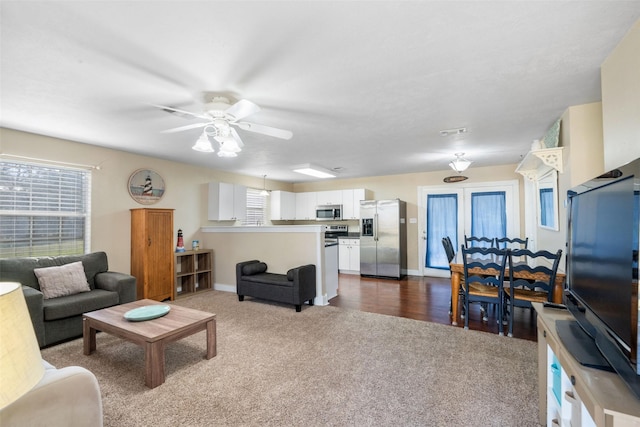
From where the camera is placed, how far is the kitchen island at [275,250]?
4.41 m

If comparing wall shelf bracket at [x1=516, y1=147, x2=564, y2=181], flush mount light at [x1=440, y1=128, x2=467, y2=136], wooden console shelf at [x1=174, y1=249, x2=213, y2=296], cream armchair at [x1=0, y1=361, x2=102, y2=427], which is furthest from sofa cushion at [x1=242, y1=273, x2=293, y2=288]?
wall shelf bracket at [x1=516, y1=147, x2=564, y2=181]

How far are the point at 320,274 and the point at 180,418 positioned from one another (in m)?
2.69

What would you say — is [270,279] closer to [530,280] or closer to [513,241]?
[530,280]

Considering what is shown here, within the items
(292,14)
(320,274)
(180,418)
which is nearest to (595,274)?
(292,14)

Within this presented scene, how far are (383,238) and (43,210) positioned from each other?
18.6ft

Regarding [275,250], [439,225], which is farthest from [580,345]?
[439,225]

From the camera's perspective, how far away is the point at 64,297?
3.17 m

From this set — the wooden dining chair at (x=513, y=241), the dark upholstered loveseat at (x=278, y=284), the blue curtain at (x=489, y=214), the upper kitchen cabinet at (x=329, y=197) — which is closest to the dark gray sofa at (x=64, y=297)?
the dark upholstered loveseat at (x=278, y=284)

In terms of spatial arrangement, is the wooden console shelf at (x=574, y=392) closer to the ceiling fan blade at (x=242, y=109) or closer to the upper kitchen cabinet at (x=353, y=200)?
the ceiling fan blade at (x=242, y=109)

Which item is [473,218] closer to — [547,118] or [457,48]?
[547,118]

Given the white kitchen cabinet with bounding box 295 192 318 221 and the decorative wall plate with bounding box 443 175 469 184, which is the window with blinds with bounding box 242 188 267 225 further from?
the decorative wall plate with bounding box 443 175 469 184

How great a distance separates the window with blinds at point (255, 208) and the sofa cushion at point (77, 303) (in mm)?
3423

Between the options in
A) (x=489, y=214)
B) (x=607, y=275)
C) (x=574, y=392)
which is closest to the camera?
(x=607, y=275)

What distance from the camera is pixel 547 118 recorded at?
3041mm
